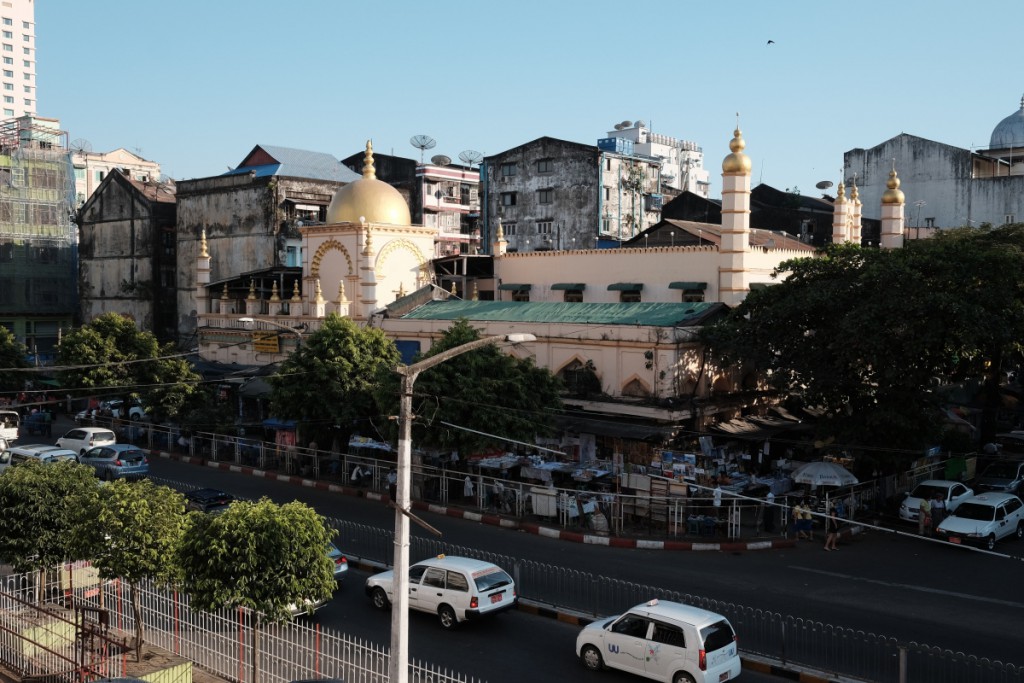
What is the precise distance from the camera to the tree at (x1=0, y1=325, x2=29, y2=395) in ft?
135

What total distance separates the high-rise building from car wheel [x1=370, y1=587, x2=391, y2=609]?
115 m

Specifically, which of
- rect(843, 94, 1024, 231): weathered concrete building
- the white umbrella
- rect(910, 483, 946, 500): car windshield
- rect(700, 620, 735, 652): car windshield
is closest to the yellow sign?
the white umbrella

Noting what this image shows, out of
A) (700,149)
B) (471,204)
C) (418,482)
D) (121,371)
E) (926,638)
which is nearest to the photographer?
(926,638)

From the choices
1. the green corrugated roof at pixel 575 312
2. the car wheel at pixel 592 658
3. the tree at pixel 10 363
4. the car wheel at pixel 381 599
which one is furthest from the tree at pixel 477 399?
the tree at pixel 10 363

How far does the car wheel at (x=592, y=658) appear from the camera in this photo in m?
14.6

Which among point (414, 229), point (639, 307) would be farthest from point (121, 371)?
point (639, 307)

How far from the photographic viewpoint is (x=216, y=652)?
46.6 feet

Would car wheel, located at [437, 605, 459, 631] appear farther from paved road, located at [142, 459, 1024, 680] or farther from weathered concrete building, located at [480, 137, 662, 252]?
weathered concrete building, located at [480, 137, 662, 252]

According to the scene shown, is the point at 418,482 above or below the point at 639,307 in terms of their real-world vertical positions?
below

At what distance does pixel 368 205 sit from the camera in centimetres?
3938

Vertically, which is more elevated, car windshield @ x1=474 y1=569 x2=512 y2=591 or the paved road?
car windshield @ x1=474 y1=569 x2=512 y2=591

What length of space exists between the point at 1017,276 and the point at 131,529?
2297 centimetres

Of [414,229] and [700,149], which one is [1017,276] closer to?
[414,229]

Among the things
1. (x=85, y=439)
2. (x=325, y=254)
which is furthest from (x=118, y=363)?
(x=325, y=254)
